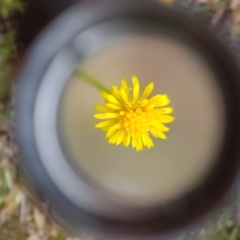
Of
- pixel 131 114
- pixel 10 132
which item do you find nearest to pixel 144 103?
pixel 131 114

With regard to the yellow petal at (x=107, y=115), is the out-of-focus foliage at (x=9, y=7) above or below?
above

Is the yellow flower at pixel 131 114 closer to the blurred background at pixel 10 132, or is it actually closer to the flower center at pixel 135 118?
the flower center at pixel 135 118

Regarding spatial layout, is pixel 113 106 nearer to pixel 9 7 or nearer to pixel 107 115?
pixel 107 115

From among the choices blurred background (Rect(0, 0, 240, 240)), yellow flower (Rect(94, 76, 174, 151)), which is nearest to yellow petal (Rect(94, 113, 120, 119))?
yellow flower (Rect(94, 76, 174, 151))

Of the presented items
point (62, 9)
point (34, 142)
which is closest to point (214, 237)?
point (34, 142)

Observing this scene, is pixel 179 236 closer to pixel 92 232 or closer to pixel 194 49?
pixel 92 232

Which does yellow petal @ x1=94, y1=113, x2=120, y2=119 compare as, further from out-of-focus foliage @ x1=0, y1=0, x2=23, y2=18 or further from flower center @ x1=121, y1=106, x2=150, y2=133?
out-of-focus foliage @ x1=0, y1=0, x2=23, y2=18

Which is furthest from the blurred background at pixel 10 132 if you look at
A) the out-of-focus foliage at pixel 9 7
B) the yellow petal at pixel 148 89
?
the yellow petal at pixel 148 89

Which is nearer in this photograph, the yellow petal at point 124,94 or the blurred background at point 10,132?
the yellow petal at point 124,94
